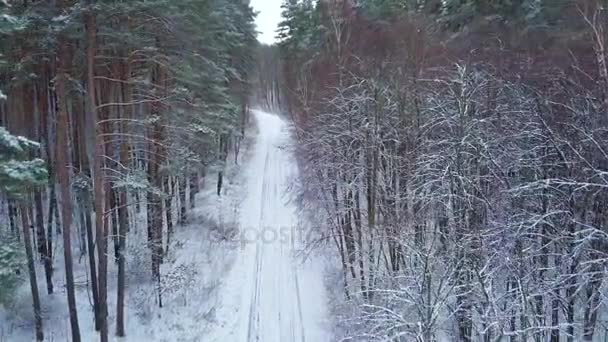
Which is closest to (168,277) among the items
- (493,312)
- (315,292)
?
(315,292)

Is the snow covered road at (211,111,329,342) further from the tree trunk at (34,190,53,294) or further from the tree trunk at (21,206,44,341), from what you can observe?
the tree trunk at (34,190,53,294)

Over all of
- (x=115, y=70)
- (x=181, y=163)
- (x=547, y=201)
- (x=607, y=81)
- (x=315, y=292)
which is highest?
(x=115, y=70)

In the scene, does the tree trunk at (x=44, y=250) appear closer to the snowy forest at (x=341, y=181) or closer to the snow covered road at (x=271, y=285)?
the snowy forest at (x=341, y=181)

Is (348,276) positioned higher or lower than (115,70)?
lower

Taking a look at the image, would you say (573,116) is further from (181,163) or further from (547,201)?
(181,163)

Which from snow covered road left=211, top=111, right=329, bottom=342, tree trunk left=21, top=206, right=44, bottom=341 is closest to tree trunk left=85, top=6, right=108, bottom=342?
tree trunk left=21, top=206, right=44, bottom=341

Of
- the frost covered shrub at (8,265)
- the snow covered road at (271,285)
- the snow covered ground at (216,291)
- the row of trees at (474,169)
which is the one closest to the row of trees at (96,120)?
the frost covered shrub at (8,265)

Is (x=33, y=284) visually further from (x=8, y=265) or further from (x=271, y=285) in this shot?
(x=271, y=285)
